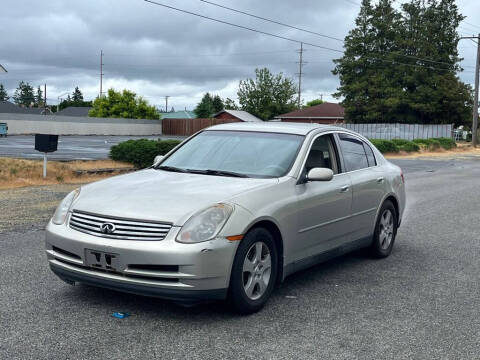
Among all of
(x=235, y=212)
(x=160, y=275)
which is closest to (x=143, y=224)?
(x=160, y=275)

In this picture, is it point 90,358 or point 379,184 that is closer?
point 90,358

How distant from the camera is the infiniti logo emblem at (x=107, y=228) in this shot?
4648 millimetres

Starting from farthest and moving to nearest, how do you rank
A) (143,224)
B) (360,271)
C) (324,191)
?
(360,271)
(324,191)
(143,224)

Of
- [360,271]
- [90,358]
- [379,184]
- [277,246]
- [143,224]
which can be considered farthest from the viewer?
[379,184]

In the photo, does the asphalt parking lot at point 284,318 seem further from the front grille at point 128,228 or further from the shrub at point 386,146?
the shrub at point 386,146

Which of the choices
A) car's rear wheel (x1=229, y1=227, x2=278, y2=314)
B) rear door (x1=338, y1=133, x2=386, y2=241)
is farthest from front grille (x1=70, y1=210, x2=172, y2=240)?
rear door (x1=338, y1=133, x2=386, y2=241)

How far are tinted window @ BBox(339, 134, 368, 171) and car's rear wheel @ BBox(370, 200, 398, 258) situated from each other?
63cm

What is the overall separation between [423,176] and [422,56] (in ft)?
126

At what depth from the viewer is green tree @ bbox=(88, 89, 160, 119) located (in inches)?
2945

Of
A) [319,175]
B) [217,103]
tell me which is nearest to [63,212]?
[319,175]

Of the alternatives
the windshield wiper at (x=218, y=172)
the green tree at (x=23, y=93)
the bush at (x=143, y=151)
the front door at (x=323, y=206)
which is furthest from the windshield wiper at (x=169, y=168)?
the green tree at (x=23, y=93)

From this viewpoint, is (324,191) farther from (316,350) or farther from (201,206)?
(316,350)

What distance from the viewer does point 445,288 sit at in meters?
6.06

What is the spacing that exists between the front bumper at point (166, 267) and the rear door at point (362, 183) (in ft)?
7.77
